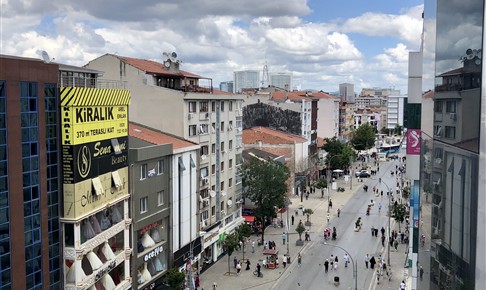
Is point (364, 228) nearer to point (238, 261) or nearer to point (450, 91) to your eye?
point (238, 261)

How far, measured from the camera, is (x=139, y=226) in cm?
3712

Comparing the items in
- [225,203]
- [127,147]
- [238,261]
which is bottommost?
[238,261]

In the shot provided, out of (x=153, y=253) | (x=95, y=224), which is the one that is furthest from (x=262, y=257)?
(x=95, y=224)

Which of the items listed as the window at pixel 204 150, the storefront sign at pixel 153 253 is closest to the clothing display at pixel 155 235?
the storefront sign at pixel 153 253

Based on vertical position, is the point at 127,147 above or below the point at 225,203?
above

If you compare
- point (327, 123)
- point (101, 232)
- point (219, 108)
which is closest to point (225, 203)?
point (219, 108)

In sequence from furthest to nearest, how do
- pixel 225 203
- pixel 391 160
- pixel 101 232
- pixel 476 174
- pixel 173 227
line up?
pixel 391 160, pixel 225 203, pixel 173 227, pixel 101 232, pixel 476 174

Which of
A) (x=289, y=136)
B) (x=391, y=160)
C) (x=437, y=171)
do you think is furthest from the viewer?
(x=391, y=160)

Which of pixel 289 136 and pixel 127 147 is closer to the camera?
pixel 127 147

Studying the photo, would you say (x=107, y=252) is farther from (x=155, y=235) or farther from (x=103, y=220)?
(x=155, y=235)

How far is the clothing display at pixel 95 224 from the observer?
1244 inches

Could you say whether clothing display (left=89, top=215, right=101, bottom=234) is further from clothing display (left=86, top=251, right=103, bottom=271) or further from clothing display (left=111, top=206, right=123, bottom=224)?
clothing display (left=111, top=206, right=123, bottom=224)

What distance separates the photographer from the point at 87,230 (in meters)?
30.8

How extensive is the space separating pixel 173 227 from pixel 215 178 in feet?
34.3
